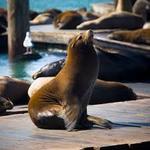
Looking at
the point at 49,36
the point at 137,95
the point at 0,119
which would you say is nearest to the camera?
the point at 0,119

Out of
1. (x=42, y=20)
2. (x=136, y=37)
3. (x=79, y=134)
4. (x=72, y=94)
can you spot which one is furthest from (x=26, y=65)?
(x=79, y=134)

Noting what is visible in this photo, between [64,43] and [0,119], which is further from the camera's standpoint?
[64,43]

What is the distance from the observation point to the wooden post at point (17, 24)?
55.8ft

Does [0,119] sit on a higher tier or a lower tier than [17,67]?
higher

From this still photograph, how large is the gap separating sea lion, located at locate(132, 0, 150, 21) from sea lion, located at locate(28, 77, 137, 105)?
13040 millimetres

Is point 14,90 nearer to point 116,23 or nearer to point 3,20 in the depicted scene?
point 116,23

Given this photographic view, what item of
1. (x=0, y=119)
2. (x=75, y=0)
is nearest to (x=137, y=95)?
(x=0, y=119)

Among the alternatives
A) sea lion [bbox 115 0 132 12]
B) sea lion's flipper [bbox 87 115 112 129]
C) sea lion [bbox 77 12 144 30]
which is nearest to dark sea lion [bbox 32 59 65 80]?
sea lion's flipper [bbox 87 115 112 129]

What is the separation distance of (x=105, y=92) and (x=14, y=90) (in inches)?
50.3

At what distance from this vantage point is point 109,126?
7031 mm

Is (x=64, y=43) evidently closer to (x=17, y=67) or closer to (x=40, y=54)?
(x=40, y=54)

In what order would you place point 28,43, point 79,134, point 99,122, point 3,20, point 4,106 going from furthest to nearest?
point 3,20 < point 28,43 < point 4,106 < point 99,122 < point 79,134

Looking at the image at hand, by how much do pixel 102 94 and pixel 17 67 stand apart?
6.92 m

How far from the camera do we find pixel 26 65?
16.3m
